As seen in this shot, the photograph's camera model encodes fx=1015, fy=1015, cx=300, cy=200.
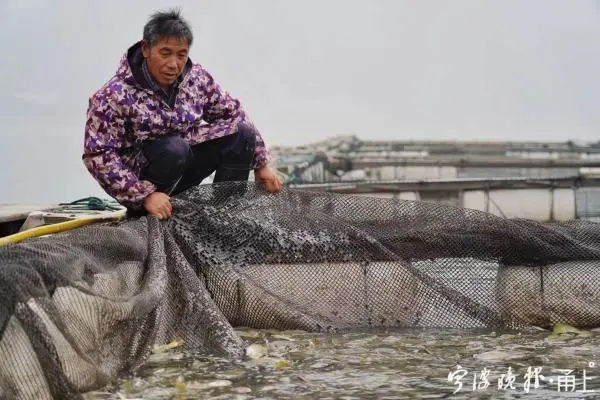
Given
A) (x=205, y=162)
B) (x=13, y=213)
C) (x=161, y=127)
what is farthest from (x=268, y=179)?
(x=13, y=213)

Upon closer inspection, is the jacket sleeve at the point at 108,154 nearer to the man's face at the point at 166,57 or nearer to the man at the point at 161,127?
the man at the point at 161,127

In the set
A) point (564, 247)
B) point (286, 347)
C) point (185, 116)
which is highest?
point (185, 116)

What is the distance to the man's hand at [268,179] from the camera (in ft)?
15.6

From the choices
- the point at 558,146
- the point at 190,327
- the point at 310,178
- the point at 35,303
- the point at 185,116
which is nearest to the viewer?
the point at 35,303

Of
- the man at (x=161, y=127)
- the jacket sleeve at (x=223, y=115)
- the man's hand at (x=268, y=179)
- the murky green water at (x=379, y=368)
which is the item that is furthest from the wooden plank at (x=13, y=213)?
the murky green water at (x=379, y=368)

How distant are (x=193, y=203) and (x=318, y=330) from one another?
0.80 m

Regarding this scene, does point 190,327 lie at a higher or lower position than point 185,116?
lower

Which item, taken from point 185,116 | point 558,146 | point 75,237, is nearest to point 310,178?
point 558,146

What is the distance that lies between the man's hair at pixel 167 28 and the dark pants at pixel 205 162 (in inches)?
18.6

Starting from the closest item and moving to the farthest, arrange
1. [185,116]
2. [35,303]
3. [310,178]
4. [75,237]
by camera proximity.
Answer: [35,303] < [75,237] < [185,116] < [310,178]

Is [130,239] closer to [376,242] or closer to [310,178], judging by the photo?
[376,242]

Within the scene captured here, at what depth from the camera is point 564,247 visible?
4.50m

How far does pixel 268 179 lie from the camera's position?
15.8 feet

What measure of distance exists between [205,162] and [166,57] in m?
0.69
